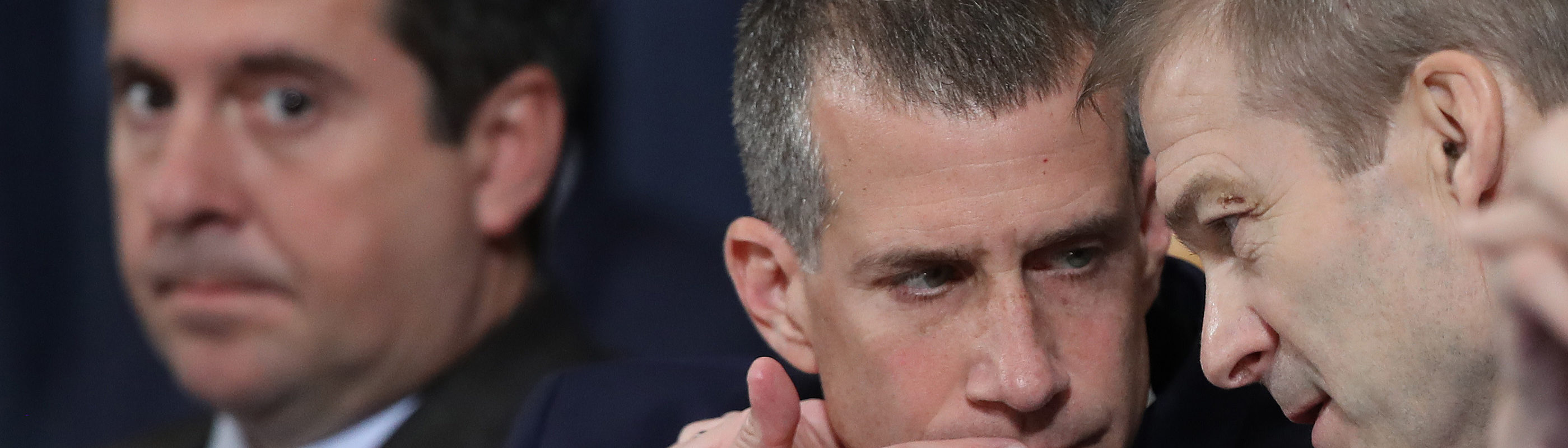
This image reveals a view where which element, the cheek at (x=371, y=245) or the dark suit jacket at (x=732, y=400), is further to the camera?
the cheek at (x=371, y=245)

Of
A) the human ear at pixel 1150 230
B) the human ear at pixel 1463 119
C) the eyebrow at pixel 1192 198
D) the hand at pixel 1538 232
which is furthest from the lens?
the human ear at pixel 1150 230

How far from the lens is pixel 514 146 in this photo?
2246 mm

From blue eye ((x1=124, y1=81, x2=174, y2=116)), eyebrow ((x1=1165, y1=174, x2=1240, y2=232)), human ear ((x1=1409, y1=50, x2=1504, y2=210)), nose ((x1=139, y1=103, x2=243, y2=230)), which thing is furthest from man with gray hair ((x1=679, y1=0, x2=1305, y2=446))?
blue eye ((x1=124, y1=81, x2=174, y2=116))

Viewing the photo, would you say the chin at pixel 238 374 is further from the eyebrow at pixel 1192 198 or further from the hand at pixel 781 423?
the eyebrow at pixel 1192 198

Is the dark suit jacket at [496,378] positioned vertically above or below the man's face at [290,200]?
below

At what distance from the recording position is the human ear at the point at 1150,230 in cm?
132

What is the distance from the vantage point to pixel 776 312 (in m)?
1.49

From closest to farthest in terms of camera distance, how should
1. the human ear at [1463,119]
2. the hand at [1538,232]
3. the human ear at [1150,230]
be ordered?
the hand at [1538,232] → the human ear at [1463,119] → the human ear at [1150,230]

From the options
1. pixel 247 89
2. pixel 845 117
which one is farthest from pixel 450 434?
pixel 845 117

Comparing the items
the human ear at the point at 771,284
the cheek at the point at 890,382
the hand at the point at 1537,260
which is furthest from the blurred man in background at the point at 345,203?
the hand at the point at 1537,260

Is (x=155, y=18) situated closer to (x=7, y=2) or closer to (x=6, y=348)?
(x=7, y=2)

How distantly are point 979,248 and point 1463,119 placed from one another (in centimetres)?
45

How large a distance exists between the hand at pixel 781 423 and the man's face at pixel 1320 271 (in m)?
0.25

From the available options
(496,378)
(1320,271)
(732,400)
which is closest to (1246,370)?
(1320,271)
